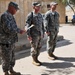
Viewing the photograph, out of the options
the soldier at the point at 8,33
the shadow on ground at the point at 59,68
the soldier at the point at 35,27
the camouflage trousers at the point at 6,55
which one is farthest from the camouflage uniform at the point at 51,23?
the camouflage trousers at the point at 6,55

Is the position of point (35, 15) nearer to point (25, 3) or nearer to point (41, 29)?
point (41, 29)

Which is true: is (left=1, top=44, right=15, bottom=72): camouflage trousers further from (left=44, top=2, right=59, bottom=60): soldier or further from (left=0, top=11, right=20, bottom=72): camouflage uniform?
(left=44, top=2, right=59, bottom=60): soldier

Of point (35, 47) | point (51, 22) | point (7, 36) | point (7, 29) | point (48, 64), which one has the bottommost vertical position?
point (48, 64)

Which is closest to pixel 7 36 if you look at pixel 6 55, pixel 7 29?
pixel 7 29

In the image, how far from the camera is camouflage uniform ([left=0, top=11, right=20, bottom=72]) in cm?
→ 532

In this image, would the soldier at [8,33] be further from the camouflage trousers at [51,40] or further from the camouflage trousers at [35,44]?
the camouflage trousers at [51,40]

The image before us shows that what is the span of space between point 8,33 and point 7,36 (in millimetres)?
76

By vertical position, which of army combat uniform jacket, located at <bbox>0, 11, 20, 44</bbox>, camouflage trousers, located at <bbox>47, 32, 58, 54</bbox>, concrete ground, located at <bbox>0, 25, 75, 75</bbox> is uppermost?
army combat uniform jacket, located at <bbox>0, 11, 20, 44</bbox>

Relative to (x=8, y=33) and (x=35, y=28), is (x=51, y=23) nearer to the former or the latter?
(x=35, y=28)

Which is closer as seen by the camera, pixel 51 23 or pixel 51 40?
pixel 51 23

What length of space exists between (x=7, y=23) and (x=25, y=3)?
20.0 ft

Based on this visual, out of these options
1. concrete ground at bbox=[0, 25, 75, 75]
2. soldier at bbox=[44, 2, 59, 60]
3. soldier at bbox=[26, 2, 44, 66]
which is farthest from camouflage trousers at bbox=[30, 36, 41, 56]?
soldier at bbox=[44, 2, 59, 60]

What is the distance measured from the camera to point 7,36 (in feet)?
18.0

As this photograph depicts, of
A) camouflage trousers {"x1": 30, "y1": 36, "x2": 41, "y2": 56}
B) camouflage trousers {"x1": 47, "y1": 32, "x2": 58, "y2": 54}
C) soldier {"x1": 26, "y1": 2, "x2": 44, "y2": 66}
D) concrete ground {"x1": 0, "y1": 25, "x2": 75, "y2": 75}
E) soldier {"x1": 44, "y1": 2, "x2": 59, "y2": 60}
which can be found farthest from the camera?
camouflage trousers {"x1": 47, "y1": 32, "x2": 58, "y2": 54}
